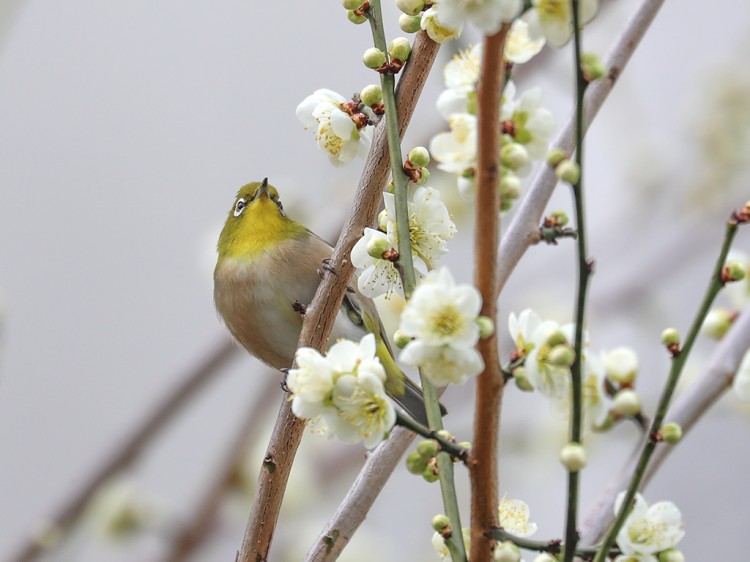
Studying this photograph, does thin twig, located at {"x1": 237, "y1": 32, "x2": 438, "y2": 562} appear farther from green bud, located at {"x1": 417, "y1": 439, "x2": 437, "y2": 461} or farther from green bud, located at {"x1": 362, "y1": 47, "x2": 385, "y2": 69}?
green bud, located at {"x1": 417, "y1": 439, "x2": 437, "y2": 461}

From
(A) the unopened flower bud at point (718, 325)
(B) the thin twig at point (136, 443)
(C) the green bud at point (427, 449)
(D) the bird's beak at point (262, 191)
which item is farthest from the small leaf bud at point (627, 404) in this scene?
(D) the bird's beak at point (262, 191)

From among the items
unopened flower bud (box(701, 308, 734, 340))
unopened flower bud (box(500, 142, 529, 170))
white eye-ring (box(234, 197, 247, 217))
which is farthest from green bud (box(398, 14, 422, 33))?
white eye-ring (box(234, 197, 247, 217))

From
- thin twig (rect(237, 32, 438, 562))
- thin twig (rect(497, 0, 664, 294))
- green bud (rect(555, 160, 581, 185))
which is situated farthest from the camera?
thin twig (rect(497, 0, 664, 294))

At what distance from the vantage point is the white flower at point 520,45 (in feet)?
1.68

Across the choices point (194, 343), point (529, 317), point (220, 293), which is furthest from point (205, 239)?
point (529, 317)

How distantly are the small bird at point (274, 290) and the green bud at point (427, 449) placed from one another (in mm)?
672

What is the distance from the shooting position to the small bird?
3.96 ft

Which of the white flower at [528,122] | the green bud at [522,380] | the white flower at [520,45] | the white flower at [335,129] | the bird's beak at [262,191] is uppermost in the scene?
the bird's beak at [262,191]

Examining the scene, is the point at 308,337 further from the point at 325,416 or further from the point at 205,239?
the point at 205,239

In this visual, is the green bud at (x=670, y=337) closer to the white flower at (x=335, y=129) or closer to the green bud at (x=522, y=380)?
the green bud at (x=522, y=380)

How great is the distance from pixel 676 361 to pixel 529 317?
0.25ft

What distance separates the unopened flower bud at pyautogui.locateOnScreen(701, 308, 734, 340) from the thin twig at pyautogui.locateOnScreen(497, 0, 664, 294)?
0.18 meters

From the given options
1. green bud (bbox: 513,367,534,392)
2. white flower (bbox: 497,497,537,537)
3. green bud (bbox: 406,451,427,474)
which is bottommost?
green bud (bbox: 406,451,427,474)

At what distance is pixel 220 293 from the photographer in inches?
51.8
